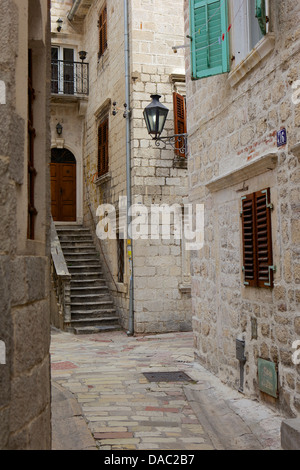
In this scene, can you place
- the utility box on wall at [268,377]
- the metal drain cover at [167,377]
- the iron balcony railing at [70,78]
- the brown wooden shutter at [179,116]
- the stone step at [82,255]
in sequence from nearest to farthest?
1. the utility box on wall at [268,377]
2. the metal drain cover at [167,377]
3. the brown wooden shutter at [179,116]
4. the stone step at [82,255]
5. the iron balcony railing at [70,78]

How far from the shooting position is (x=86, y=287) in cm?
1287

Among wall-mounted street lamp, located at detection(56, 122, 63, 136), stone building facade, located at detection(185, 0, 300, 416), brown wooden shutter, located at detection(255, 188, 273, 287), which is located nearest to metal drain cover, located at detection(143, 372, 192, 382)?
stone building facade, located at detection(185, 0, 300, 416)

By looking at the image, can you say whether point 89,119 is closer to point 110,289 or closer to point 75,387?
point 110,289

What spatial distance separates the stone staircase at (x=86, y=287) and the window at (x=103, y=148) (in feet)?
6.79

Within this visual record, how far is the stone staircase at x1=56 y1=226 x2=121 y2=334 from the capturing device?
11773 millimetres

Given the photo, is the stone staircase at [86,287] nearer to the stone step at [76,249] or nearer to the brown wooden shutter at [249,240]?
the stone step at [76,249]

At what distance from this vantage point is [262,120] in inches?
217

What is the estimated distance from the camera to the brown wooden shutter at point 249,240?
573 centimetres

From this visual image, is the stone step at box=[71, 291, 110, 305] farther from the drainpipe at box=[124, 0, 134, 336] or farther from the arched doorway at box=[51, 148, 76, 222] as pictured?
the arched doorway at box=[51, 148, 76, 222]

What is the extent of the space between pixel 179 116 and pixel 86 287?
4716mm

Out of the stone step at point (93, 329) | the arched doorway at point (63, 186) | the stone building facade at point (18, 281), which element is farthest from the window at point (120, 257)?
the stone building facade at point (18, 281)

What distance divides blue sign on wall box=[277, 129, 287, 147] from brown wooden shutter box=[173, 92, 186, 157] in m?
6.45

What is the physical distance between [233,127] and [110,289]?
7356mm
